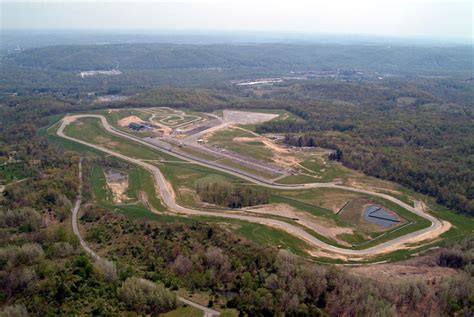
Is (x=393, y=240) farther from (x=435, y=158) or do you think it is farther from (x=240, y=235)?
(x=435, y=158)

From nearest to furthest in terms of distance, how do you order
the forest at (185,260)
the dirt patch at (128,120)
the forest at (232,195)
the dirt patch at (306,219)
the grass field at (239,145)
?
the forest at (185,260) < the dirt patch at (306,219) < the forest at (232,195) < the grass field at (239,145) < the dirt patch at (128,120)

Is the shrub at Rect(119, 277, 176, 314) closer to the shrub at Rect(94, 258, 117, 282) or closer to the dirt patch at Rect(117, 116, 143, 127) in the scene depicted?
the shrub at Rect(94, 258, 117, 282)

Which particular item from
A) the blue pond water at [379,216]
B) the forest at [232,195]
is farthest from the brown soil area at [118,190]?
the blue pond water at [379,216]

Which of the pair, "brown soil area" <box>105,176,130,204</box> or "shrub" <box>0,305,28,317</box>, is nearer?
"shrub" <box>0,305,28,317</box>

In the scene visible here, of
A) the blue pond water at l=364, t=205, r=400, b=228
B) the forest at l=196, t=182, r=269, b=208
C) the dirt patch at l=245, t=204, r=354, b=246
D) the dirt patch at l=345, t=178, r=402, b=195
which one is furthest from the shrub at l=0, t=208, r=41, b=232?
the dirt patch at l=345, t=178, r=402, b=195

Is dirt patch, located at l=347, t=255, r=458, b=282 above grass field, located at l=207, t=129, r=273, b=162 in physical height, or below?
below

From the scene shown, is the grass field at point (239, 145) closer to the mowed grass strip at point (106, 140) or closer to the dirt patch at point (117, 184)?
the mowed grass strip at point (106, 140)

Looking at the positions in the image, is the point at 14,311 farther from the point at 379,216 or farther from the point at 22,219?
the point at 379,216
